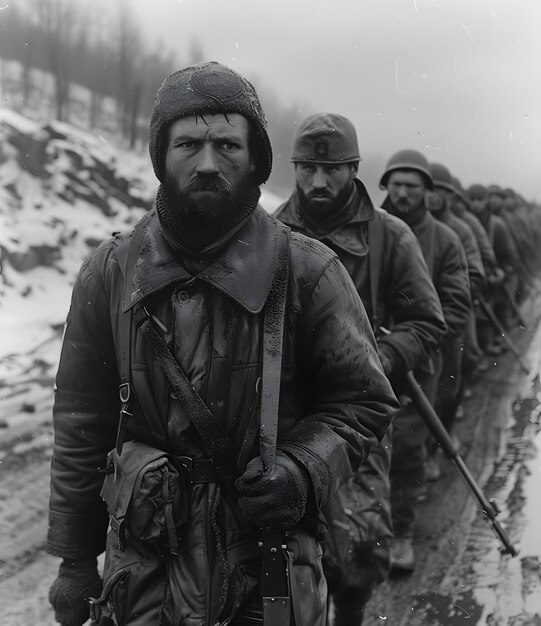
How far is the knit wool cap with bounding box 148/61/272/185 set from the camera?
2402mm

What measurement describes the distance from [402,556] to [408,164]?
250 centimetres

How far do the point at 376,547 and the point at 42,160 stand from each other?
8.07m

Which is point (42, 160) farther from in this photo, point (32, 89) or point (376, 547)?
point (376, 547)

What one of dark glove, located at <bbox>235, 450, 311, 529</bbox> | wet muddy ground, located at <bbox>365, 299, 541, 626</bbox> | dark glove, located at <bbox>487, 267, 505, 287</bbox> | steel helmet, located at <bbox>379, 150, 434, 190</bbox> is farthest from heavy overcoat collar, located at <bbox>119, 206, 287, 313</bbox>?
dark glove, located at <bbox>487, 267, 505, 287</bbox>

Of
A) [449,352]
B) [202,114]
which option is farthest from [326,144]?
[449,352]

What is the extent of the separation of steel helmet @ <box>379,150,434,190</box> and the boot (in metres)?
2.33

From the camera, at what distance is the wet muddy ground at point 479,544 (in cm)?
492

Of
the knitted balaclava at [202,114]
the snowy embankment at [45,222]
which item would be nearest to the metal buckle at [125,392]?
the knitted balaclava at [202,114]

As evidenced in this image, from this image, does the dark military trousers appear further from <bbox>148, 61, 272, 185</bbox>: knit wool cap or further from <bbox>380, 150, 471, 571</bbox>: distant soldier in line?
<bbox>148, 61, 272, 185</bbox>: knit wool cap

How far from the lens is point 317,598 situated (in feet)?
8.18

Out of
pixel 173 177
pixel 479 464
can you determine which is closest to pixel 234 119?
pixel 173 177

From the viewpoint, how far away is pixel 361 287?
4516 millimetres

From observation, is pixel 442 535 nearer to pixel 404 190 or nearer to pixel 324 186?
pixel 404 190

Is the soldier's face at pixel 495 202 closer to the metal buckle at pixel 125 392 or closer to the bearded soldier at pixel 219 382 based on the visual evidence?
the bearded soldier at pixel 219 382
